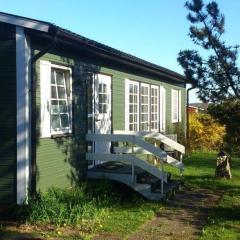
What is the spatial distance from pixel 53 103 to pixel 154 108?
8.11 meters

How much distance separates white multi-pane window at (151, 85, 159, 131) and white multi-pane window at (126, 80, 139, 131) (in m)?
1.84

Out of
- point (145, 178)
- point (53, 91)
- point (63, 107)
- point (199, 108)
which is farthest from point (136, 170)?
point (199, 108)

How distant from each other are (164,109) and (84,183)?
8802 millimetres

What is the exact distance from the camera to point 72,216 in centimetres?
820

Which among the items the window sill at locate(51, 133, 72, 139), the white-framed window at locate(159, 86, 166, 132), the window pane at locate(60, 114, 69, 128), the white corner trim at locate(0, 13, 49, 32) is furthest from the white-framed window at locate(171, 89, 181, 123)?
the white corner trim at locate(0, 13, 49, 32)

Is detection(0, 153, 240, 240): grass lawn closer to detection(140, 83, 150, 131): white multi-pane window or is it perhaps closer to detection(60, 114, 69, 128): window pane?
detection(60, 114, 69, 128): window pane

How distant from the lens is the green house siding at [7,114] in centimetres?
864

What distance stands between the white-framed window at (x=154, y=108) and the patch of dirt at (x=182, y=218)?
611 centimetres

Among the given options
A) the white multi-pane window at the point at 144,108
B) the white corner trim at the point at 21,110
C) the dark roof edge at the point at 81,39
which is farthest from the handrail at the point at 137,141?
the white multi-pane window at the point at 144,108

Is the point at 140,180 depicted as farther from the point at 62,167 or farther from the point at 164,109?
the point at 164,109

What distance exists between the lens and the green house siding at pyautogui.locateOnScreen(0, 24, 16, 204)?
8.64 metres

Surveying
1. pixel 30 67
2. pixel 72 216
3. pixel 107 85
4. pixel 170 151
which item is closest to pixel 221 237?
pixel 72 216

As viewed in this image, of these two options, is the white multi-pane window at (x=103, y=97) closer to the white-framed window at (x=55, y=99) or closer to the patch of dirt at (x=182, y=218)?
the white-framed window at (x=55, y=99)

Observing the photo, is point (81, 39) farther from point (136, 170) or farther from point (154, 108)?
point (154, 108)
